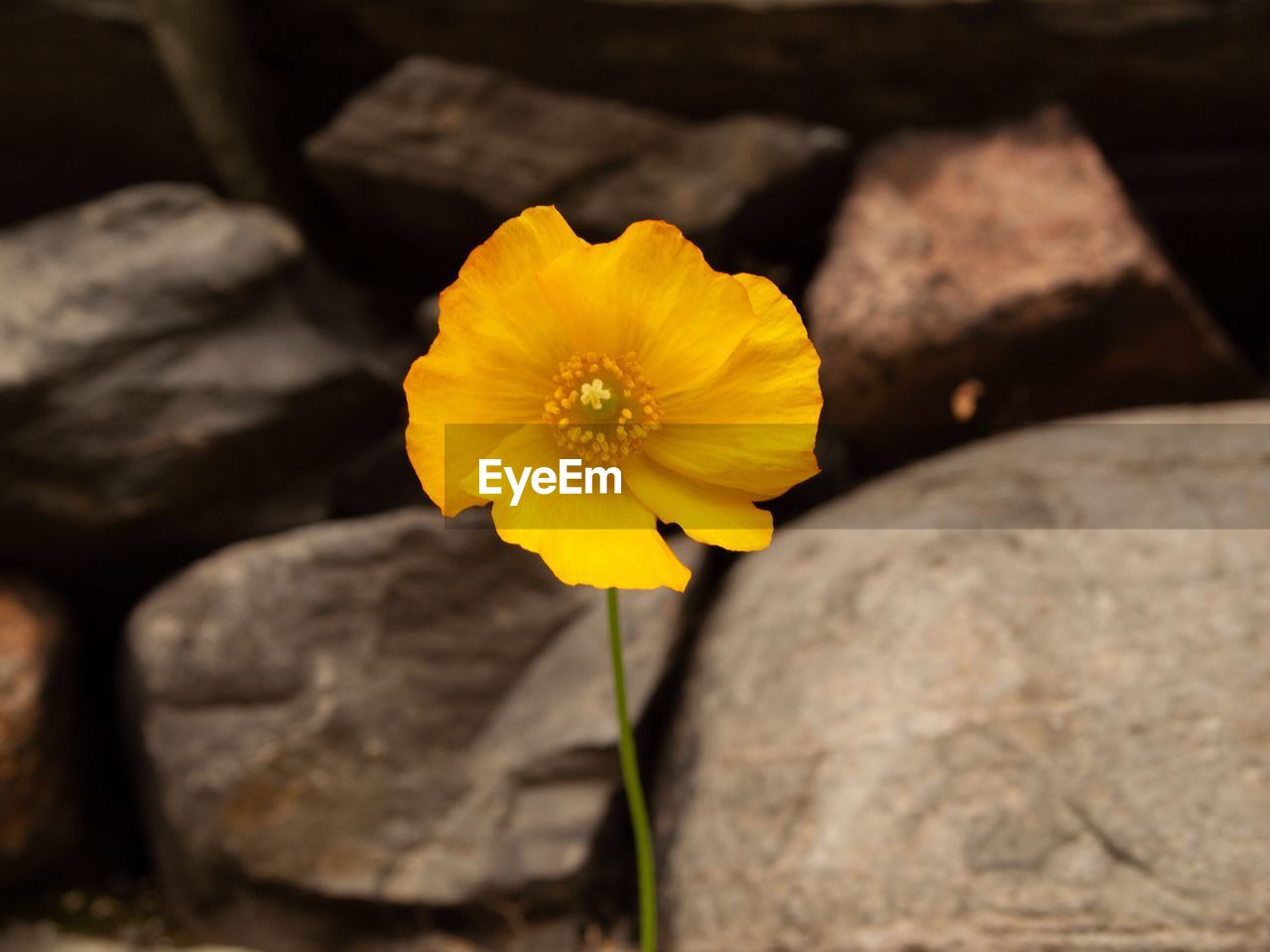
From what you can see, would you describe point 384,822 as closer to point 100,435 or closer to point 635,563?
point 100,435

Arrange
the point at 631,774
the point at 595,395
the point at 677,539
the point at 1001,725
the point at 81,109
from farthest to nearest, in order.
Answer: the point at 81,109
the point at 677,539
the point at 1001,725
the point at 631,774
the point at 595,395

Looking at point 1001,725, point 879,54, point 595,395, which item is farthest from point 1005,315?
point 595,395

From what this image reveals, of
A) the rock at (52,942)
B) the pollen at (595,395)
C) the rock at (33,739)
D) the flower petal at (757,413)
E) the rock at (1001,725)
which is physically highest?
the pollen at (595,395)

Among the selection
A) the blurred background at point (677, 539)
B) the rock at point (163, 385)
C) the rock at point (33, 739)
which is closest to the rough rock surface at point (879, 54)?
the blurred background at point (677, 539)

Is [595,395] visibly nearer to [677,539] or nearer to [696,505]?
[696,505]

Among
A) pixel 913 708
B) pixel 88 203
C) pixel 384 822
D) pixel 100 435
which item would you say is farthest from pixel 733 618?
pixel 88 203

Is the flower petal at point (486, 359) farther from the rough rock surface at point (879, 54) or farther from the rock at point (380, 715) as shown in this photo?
the rough rock surface at point (879, 54)

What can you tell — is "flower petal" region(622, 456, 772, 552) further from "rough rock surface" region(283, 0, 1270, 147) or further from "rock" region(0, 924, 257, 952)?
"rough rock surface" region(283, 0, 1270, 147)
